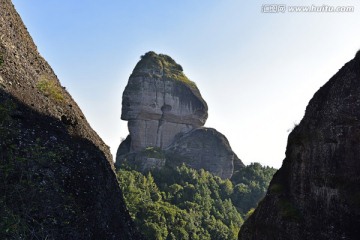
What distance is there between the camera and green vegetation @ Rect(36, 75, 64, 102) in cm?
1703

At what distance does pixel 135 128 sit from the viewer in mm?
78625

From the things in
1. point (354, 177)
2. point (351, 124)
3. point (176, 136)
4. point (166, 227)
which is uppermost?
point (176, 136)

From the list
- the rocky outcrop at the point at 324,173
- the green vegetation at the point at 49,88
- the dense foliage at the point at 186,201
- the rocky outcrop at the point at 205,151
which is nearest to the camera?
the rocky outcrop at the point at 324,173

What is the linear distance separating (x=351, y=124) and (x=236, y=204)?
213 ft

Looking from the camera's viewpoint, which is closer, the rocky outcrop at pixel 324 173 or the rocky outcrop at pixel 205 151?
the rocky outcrop at pixel 324 173

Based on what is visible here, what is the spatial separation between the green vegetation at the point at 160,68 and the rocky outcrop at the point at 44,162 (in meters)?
62.9

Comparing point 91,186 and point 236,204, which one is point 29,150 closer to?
point 91,186

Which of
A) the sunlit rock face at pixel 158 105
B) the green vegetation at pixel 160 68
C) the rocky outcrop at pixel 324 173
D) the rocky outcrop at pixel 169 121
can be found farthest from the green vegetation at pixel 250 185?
the rocky outcrop at pixel 324 173

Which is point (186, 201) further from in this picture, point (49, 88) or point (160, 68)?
point (49, 88)

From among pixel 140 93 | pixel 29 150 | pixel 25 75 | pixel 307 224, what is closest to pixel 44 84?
pixel 25 75

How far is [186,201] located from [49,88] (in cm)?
4890

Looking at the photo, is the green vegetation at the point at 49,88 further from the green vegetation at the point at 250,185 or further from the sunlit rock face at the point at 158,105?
the sunlit rock face at the point at 158,105

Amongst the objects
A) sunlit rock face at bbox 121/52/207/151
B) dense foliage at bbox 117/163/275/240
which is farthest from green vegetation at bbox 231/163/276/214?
sunlit rock face at bbox 121/52/207/151

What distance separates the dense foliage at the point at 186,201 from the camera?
52.2 meters
